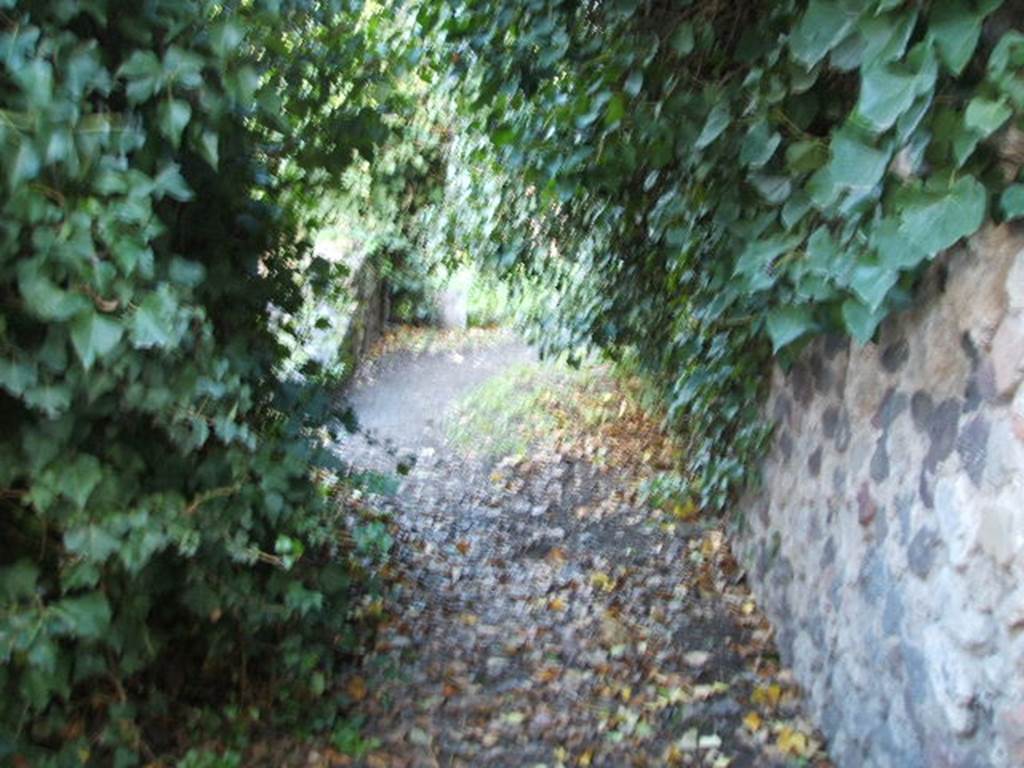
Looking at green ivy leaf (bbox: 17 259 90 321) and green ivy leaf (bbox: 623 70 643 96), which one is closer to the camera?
green ivy leaf (bbox: 17 259 90 321)

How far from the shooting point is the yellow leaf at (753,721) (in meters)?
3.14

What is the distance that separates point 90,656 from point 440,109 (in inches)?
185

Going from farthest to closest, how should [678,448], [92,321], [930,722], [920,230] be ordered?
1. [678,448]
2. [930,722]
3. [92,321]
4. [920,230]

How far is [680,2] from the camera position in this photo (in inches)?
118

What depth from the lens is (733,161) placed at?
9.32ft

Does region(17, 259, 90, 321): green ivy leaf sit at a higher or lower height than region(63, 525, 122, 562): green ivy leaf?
higher

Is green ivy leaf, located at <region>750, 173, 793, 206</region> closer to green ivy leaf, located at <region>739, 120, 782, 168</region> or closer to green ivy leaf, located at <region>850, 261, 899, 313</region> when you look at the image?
green ivy leaf, located at <region>739, 120, 782, 168</region>

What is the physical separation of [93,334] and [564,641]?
2519 mm

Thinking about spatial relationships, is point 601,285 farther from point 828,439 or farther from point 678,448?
point 828,439

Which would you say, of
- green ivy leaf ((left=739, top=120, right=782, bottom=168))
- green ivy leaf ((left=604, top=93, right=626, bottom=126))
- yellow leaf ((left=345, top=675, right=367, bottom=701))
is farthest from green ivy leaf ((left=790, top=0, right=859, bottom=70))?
yellow leaf ((left=345, top=675, right=367, bottom=701))

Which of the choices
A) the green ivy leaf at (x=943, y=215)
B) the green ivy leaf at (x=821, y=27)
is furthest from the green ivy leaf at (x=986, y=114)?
the green ivy leaf at (x=821, y=27)

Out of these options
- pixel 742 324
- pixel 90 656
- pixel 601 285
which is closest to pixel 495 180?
pixel 601 285

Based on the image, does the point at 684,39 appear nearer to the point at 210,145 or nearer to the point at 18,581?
the point at 210,145

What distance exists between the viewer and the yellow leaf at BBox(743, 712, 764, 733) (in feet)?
10.3
